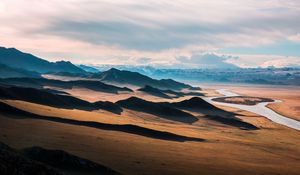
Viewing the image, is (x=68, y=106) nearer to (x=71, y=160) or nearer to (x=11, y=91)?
(x=11, y=91)

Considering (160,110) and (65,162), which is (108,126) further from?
(160,110)

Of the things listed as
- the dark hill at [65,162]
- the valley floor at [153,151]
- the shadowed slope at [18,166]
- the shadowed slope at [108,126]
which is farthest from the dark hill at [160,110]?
the shadowed slope at [18,166]

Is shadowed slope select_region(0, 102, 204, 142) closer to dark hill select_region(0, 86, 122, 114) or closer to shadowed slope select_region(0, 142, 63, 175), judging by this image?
dark hill select_region(0, 86, 122, 114)

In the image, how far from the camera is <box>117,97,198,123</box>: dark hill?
157000mm

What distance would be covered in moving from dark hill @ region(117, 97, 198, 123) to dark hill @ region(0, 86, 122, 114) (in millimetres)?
10710

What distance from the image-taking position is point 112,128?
9794 cm

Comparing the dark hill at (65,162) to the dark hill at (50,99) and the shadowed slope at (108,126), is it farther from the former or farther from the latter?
the dark hill at (50,99)

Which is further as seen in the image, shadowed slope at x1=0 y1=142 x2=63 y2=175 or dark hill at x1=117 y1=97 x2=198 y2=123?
dark hill at x1=117 y1=97 x2=198 y2=123

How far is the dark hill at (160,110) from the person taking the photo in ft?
515

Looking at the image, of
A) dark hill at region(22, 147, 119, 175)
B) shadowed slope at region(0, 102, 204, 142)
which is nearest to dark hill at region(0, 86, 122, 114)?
shadowed slope at region(0, 102, 204, 142)

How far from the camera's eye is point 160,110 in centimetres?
16612

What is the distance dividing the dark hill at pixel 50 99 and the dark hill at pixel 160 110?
10710 millimetres

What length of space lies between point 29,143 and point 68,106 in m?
92.0

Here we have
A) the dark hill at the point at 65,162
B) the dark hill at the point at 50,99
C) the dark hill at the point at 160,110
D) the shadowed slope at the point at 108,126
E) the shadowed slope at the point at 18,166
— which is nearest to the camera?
the shadowed slope at the point at 18,166
